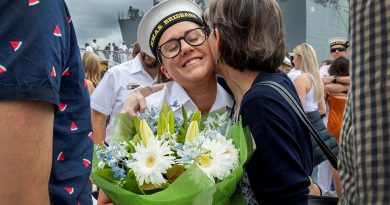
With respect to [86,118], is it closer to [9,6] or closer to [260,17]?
[9,6]

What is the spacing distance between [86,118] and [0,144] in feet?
1.05

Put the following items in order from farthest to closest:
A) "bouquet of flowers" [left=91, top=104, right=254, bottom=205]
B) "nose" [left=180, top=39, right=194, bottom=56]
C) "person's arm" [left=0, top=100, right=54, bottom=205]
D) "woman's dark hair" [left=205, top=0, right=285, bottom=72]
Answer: "nose" [left=180, top=39, right=194, bottom=56] < "woman's dark hair" [left=205, top=0, right=285, bottom=72] < "bouquet of flowers" [left=91, top=104, right=254, bottom=205] < "person's arm" [left=0, top=100, right=54, bottom=205]

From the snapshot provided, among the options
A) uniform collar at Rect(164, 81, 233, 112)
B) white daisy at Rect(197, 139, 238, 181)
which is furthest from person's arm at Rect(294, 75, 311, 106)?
white daisy at Rect(197, 139, 238, 181)

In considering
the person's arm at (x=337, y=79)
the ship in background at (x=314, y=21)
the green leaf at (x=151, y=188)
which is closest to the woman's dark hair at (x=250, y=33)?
the green leaf at (x=151, y=188)

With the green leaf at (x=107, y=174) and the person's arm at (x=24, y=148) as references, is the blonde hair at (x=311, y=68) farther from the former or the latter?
the person's arm at (x=24, y=148)

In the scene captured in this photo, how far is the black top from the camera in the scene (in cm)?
156

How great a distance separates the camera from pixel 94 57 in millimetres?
6008

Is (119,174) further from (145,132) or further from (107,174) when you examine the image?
(145,132)

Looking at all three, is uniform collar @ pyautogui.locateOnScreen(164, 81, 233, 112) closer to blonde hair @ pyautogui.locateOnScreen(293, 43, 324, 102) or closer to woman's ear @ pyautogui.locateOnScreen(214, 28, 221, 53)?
woman's ear @ pyautogui.locateOnScreen(214, 28, 221, 53)

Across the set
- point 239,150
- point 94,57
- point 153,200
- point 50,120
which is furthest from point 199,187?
point 94,57

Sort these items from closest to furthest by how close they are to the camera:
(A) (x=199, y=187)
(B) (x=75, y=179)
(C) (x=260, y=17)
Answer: (B) (x=75, y=179) → (A) (x=199, y=187) → (C) (x=260, y=17)

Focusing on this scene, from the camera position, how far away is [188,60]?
2031 millimetres

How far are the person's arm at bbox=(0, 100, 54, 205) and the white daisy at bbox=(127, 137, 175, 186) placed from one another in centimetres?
43

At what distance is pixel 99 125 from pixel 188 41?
6.30ft
